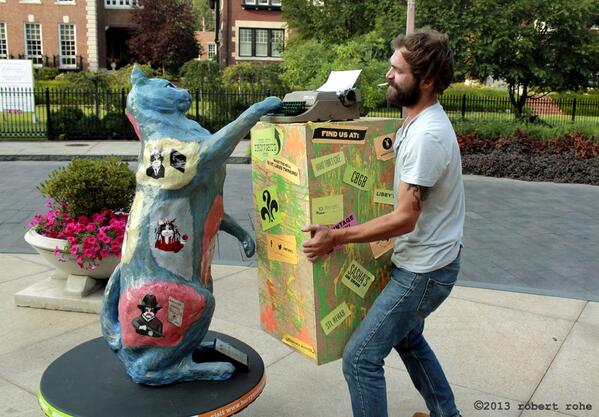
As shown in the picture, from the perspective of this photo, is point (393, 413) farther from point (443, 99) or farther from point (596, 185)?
point (443, 99)

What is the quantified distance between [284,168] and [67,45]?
1704 inches

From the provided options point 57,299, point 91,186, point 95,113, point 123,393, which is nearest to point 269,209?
point 123,393

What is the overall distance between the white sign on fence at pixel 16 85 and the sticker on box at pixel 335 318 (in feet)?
63.4

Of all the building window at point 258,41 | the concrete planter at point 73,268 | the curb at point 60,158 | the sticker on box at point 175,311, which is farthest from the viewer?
the building window at point 258,41

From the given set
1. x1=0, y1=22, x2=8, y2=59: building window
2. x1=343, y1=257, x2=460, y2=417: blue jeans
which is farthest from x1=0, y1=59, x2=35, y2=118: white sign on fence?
x1=0, y1=22, x2=8, y2=59: building window

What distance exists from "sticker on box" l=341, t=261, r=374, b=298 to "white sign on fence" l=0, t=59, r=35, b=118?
19.3 metres

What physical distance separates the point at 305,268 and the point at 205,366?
72 cm

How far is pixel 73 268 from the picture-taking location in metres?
5.01

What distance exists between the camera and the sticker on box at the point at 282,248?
2.64m

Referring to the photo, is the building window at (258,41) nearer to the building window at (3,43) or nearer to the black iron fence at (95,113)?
the building window at (3,43)

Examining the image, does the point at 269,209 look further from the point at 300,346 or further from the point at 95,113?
the point at 95,113

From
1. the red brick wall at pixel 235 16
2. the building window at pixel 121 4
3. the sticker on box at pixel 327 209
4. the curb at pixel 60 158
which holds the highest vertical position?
the building window at pixel 121 4

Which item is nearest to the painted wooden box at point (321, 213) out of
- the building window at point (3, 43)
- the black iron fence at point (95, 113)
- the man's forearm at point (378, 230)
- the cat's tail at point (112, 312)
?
the man's forearm at point (378, 230)

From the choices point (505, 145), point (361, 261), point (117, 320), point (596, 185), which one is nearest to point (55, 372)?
point (117, 320)
